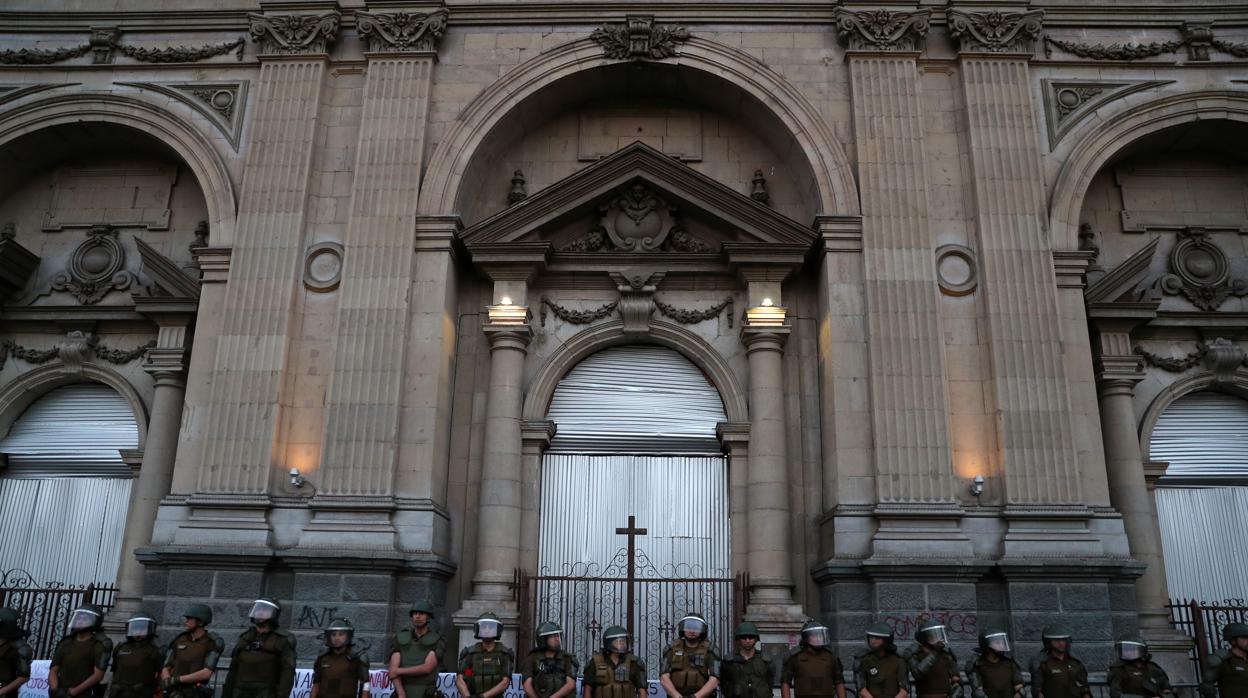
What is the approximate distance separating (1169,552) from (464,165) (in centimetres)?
1533

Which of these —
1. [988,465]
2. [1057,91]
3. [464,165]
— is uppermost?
[1057,91]

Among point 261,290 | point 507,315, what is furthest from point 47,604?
point 507,315

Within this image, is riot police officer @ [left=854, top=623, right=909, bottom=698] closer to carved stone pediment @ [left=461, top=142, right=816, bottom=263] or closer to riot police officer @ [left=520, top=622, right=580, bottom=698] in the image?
riot police officer @ [left=520, top=622, right=580, bottom=698]

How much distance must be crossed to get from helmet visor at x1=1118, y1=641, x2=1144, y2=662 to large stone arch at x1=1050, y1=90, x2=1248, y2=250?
848cm

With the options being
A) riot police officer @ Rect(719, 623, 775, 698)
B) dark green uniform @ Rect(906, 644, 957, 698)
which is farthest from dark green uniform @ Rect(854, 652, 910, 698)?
riot police officer @ Rect(719, 623, 775, 698)

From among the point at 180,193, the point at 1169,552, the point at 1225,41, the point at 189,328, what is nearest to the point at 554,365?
the point at 189,328

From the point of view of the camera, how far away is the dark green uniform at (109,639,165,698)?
39.9 feet

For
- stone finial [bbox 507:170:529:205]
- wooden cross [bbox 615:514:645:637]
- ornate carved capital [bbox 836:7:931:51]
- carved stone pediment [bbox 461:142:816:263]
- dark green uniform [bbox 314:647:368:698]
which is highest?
ornate carved capital [bbox 836:7:931:51]

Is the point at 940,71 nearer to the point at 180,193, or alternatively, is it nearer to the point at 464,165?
the point at 464,165

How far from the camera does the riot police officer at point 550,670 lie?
12.0 meters

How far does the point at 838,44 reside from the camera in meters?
18.9

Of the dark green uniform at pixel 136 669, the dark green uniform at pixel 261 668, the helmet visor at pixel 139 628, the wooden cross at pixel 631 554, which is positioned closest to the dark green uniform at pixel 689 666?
the wooden cross at pixel 631 554

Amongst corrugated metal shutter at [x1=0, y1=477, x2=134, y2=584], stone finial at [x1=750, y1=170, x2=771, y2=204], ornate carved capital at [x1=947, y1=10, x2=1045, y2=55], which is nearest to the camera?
ornate carved capital at [x1=947, y1=10, x2=1045, y2=55]

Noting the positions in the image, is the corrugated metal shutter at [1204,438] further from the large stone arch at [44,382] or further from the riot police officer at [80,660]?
the large stone arch at [44,382]
